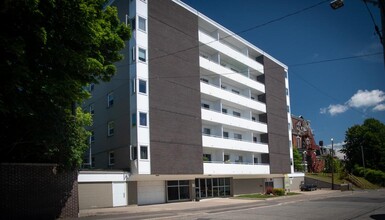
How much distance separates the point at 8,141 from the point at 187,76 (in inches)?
809

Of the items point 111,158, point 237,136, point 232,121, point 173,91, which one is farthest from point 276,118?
point 111,158

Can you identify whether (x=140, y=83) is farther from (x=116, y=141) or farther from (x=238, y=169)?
(x=238, y=169)

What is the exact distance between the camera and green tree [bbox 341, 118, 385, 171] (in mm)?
78738

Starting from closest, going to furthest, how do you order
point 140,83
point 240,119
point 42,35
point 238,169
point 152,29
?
point 42,35 < point 140,83 < point 152,29 < point 238,169 < point 240,119

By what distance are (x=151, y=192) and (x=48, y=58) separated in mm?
21062

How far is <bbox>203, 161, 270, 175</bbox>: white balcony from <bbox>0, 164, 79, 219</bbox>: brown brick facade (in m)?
16.9

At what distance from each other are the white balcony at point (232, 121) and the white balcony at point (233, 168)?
4935mm

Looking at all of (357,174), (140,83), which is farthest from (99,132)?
(357,174)

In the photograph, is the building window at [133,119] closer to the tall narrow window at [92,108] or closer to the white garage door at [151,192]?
the white garage door at [151,192]

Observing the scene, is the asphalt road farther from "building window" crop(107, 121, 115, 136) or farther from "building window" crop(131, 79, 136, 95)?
"building window" crop(107, 121, 115, 136)

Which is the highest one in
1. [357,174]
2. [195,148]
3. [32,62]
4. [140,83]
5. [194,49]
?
[194,49]

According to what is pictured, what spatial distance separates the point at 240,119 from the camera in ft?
148

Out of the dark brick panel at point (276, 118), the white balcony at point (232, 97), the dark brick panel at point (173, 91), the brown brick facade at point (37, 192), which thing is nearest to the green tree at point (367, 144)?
the dark brick panel at point (276, 118)

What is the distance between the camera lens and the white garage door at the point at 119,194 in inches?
1163
